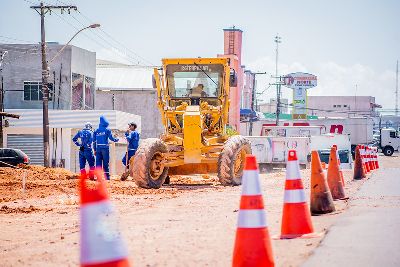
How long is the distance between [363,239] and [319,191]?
9.17 feet

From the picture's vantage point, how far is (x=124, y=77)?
224ft

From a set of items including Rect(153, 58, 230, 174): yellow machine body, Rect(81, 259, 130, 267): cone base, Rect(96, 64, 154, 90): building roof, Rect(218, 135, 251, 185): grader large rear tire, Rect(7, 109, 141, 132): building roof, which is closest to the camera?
Rect(81, 259, 130, 267): cone base

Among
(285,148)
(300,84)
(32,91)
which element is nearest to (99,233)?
(285,148)

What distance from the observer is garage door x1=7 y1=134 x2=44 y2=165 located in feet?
158

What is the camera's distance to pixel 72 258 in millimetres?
6594

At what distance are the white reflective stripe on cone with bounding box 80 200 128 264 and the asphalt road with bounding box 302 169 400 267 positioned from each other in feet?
8.59

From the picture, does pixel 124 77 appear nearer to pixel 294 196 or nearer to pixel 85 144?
pixel 85 144

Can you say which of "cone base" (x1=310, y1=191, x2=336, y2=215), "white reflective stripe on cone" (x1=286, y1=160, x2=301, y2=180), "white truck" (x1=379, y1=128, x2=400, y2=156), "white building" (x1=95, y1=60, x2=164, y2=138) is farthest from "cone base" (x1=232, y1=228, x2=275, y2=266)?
"white truck" (x1=379, y1=128, x2=400, y2=156)

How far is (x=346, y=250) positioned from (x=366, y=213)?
306 cm

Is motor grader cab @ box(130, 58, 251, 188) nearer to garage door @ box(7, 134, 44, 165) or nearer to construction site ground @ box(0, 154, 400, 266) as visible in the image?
construction site ground @ box(0, 154, 400, 266)

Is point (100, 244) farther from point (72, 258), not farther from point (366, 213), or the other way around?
point (366, 213)

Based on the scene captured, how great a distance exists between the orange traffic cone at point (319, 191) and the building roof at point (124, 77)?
5590 cm

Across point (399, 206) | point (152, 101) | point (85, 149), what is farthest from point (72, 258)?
point (152, 101)

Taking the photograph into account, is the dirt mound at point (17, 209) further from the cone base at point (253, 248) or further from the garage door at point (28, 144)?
the garage door at point (28, 144)
